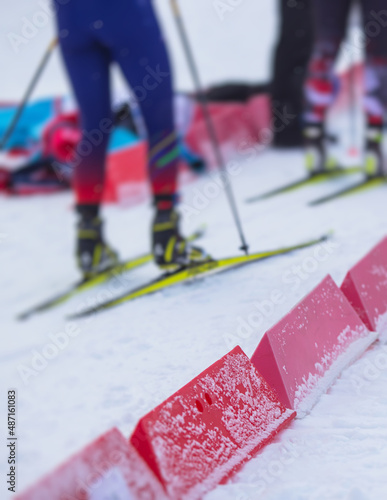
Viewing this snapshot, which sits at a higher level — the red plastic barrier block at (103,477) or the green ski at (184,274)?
the red plastic barrier block at (103,477)

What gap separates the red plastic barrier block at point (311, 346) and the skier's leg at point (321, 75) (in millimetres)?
1542

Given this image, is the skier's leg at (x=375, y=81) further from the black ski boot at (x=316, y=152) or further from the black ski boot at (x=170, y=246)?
the black ski boot at (x=170, y=246)

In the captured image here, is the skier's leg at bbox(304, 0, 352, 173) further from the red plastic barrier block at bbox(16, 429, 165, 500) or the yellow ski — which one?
the red plastic barrier block at bbox(16, 429, 165, 500)

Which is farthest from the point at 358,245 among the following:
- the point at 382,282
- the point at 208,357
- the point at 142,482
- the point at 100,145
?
the point at 142,482

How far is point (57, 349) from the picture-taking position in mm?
1445

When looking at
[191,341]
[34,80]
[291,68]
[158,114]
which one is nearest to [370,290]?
[191,341]

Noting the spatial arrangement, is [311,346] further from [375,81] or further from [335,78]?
[335,78]

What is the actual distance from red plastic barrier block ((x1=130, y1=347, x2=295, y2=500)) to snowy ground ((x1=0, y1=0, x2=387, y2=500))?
0.03 m

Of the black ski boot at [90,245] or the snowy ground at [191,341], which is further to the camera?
the black ski boot at [90,245]

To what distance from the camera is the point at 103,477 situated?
73cm

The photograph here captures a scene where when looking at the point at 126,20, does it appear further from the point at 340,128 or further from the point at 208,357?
the point at 340,128

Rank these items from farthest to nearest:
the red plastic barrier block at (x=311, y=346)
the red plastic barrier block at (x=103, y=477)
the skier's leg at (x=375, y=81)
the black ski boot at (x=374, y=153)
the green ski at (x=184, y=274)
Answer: the black ski boot at (x=374, y=153) < the skier's leg at (x=375, y=81) < the green ski at (x=184, y=274) < the red plastic barrier block at (x=311, y=346) < the red plastic barrier block at (x=103, y=477)

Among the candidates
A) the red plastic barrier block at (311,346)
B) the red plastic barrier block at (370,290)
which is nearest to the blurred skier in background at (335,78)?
the red plastic barrier block at (370,290)

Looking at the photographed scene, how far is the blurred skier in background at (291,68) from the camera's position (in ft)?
10.8
